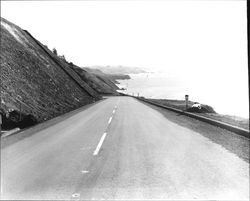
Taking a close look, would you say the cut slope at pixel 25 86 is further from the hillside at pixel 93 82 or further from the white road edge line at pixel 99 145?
the hillside at pixel 93 82

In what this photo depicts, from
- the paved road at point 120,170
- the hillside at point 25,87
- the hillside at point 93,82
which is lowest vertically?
the paved road at point 120,170

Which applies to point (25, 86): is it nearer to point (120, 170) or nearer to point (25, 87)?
point (25, 87)

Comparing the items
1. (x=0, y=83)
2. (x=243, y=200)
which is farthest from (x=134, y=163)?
(x=0, y=83)

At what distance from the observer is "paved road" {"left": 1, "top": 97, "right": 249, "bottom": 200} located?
19.0 ft

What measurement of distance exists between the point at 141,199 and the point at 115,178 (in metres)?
1.32

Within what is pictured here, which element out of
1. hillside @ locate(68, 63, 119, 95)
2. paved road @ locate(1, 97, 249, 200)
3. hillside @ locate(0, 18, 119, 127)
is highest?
hillside @ locate(68, 63, 119, 95)

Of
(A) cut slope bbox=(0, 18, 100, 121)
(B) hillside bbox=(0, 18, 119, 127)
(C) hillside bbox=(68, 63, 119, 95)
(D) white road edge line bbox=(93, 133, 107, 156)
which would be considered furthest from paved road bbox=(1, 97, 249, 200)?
(C) hillside bbox=(68, 63, 119, 95)

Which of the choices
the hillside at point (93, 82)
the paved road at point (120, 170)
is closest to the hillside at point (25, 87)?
the paved road at point (120, 170)

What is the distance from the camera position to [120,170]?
287 inches

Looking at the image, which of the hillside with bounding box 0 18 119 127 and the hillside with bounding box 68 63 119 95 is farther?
the hillside with bounding box 68 63 119 95

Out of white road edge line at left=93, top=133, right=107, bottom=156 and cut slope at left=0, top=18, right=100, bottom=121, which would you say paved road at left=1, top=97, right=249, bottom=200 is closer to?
white road edge line at left=93, top=133, right=107, bottom=156

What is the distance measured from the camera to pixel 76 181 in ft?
21.1

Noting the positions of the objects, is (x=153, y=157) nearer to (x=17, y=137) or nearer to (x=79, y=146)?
(x=79, y=146)

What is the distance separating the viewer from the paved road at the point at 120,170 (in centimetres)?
578
